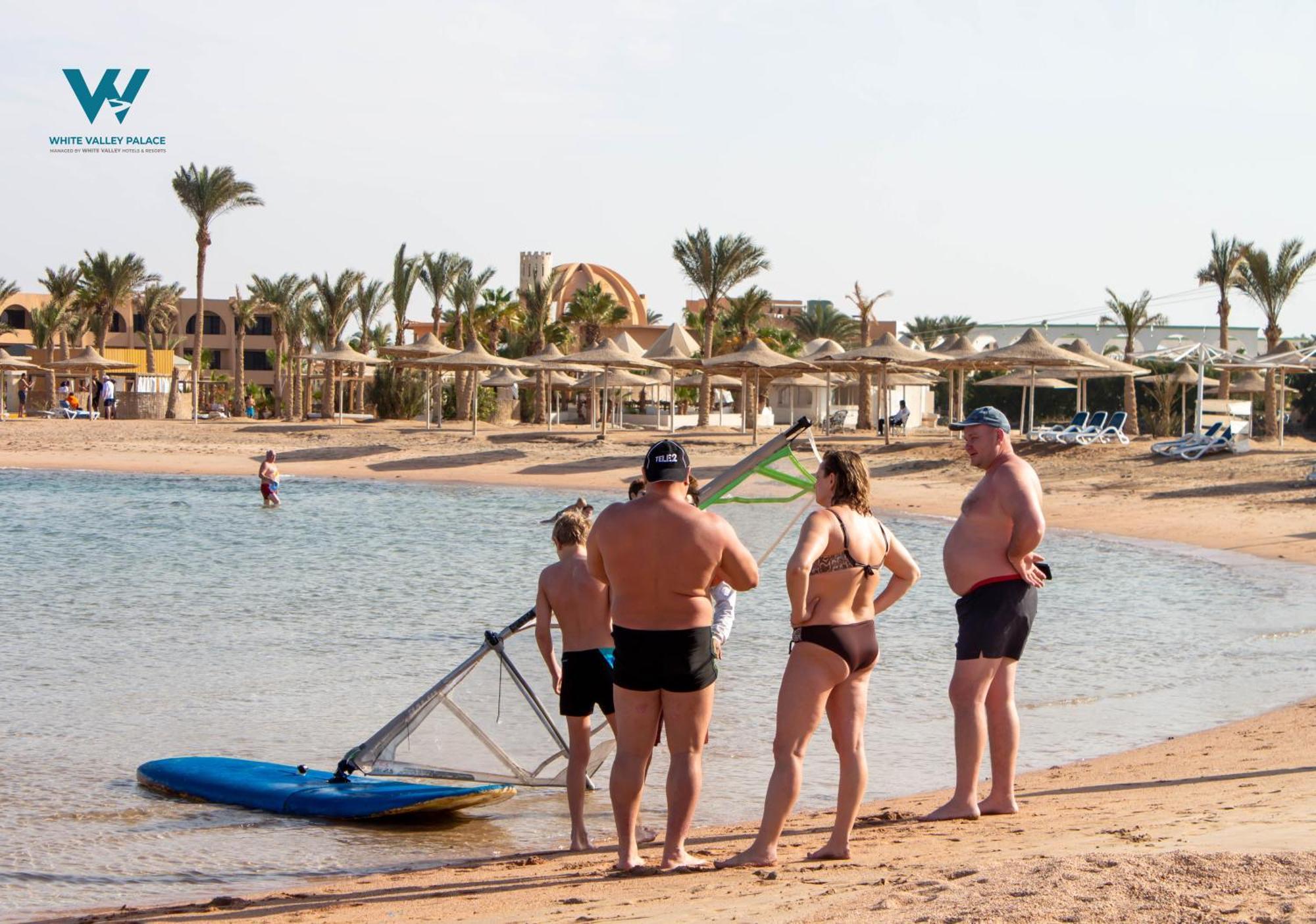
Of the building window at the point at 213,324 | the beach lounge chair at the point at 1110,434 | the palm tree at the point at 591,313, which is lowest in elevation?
the beach lounge chair at the point at 1110,434

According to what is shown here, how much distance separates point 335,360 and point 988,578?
38.1 metres

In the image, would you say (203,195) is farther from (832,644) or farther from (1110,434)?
(832,644)

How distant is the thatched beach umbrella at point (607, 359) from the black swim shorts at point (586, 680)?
29354mm

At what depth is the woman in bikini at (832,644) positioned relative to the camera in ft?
15.2

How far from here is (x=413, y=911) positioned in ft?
15.4

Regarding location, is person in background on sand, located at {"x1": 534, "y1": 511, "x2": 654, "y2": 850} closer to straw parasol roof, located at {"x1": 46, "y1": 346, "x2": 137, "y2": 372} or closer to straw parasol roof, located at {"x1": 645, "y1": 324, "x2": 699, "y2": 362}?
straw parasol roof, located at {"x1": 645, "y1": 324, "x2": 699, "y2": 362}

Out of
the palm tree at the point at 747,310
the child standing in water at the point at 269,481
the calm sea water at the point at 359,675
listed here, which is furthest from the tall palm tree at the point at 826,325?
the calm sea water at the point at 359,675

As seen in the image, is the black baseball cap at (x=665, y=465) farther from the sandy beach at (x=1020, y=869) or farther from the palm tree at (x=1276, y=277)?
the palm tree at (x=1276, y=277)

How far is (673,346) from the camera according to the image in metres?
38.5

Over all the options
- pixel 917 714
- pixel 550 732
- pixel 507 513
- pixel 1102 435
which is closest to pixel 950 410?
pixel 1102 435

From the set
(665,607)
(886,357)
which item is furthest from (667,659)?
(886,357)

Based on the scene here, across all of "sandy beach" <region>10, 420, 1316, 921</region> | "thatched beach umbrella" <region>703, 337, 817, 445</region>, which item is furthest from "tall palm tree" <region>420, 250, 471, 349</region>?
"sandy beach" <region>10, 420, 1316, 921</region>

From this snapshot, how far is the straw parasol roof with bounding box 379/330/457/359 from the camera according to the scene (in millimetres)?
39344

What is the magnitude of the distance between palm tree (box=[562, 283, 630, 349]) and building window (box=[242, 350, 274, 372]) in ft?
103
